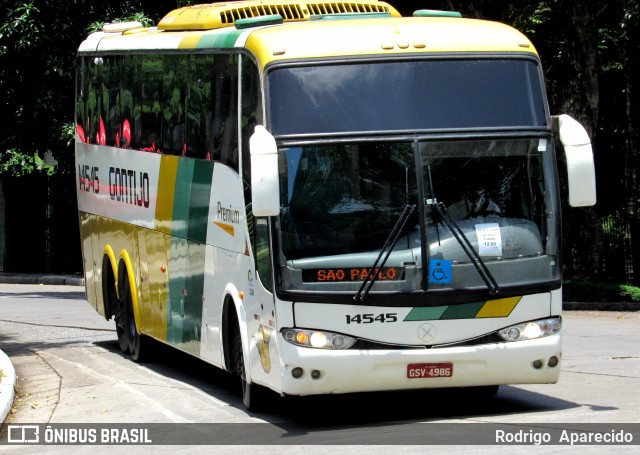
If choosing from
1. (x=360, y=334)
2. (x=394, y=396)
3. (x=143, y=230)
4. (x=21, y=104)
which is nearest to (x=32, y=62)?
(x=21, y=104)

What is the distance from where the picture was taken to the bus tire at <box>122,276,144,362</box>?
17.0 metres

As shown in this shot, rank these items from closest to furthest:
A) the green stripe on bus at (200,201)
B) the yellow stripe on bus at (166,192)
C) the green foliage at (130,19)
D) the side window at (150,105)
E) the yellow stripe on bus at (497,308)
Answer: the yellow stripe on bus at (497,308) → the green stripe on bus at (200,201) → the yellow stripe on bus at (166,192) → the side window at (150,105) → the green foliage at (130,19)

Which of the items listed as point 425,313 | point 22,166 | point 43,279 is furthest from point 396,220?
point 22,166

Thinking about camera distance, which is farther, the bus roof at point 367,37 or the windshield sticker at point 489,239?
the bus roof at point 367,37

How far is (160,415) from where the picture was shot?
39.6ft

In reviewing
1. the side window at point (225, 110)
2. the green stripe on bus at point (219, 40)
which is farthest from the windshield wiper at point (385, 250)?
the green stripe on bus at point (219, 40)

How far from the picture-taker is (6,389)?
12.9 metres

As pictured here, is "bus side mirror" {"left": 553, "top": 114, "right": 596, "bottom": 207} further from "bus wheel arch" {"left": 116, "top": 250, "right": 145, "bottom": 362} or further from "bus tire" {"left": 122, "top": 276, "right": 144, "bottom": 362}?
"bus tire" {"left": 122, "top": 276, "right": 144, "bottom": 362}

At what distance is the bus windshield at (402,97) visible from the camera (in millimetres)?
11141

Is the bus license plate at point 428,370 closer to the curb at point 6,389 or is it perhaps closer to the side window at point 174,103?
the curb at point 6,389

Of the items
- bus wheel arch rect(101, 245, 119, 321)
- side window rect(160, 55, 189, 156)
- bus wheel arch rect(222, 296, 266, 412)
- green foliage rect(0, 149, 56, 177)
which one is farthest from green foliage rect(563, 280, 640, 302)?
green foliage rect(0, 149, 56, 177)

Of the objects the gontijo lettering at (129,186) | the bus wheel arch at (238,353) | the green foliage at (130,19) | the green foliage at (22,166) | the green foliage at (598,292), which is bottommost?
the green foliage at (598,292)

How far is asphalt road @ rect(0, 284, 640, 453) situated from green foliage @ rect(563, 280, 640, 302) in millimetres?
5818
